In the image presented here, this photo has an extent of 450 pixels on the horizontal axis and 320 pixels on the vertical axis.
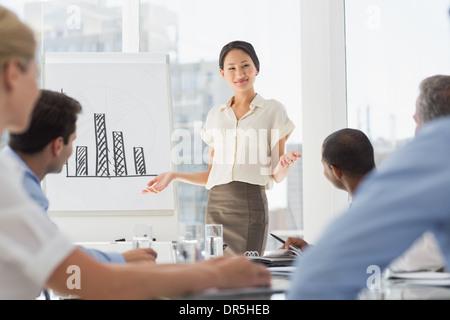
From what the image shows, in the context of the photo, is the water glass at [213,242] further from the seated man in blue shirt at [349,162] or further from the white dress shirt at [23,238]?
the white dress shirt at [23,238]

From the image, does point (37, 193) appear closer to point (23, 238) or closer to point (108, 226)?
point (23, 238)

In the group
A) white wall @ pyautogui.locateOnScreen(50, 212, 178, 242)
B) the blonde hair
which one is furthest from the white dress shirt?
white wall @ pyautogui.locateOnScreen(50, 212, 178, 242)

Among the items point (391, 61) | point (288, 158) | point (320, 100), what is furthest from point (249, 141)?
point (391, 61)

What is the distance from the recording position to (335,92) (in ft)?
13.8

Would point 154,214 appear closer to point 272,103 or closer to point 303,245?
point 272,103

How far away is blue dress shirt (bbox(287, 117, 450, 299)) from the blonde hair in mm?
630

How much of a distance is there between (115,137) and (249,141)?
1.17m

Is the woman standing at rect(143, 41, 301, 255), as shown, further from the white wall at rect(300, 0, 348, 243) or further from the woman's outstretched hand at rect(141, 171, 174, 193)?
the white wall at rect(300, 0, 348, 243)

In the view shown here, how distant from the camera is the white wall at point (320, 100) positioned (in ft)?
13.7

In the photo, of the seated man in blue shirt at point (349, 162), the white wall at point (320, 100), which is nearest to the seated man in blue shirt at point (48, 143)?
the seated man in blue shirt at point (349, 162)

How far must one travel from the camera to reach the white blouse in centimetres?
353

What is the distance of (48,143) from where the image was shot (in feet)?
5.51
